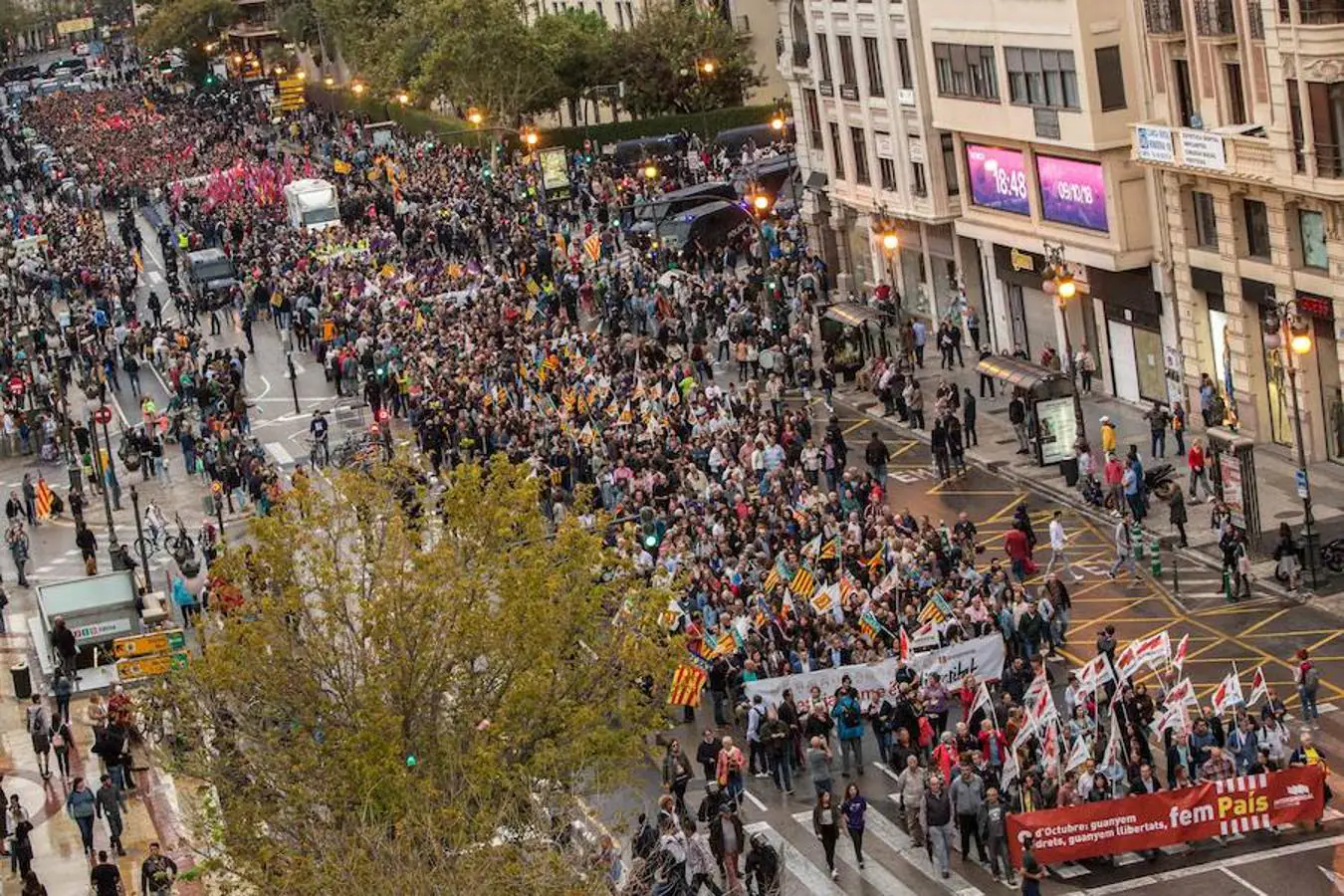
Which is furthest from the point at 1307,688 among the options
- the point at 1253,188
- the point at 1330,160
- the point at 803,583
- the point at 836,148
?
the point at 836,148

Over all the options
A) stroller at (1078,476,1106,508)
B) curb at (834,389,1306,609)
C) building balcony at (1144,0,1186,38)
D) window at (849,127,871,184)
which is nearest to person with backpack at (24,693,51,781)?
curb at (834,389,1306,609)

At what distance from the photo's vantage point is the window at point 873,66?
7956 centimetres

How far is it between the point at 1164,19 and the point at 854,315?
576 inches

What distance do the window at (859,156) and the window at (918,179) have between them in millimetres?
3935

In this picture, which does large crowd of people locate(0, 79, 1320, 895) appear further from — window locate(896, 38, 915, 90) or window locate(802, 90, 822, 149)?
window locate(896, 38, 915, 90)

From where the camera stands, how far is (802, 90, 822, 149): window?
86.5 meters

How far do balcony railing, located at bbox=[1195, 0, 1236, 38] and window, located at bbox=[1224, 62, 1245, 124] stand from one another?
77 centimetres

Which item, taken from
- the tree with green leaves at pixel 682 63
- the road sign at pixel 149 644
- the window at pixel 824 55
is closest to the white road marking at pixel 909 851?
the road sign at pixel 149 644

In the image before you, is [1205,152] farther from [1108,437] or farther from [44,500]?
[44,500]

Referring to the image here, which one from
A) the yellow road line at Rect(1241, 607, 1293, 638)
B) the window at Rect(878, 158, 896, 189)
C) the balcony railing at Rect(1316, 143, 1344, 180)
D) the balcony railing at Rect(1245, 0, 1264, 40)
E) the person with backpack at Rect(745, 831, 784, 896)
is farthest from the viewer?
the window at Rect(878, 158, 896, 189)

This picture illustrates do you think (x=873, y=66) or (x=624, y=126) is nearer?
(x=873, y=66)

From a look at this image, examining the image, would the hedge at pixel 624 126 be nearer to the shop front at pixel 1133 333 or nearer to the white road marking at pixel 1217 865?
the shop front at pixel 1133 333

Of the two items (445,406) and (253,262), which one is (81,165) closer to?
(253,262)

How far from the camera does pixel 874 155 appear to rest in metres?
81.0
